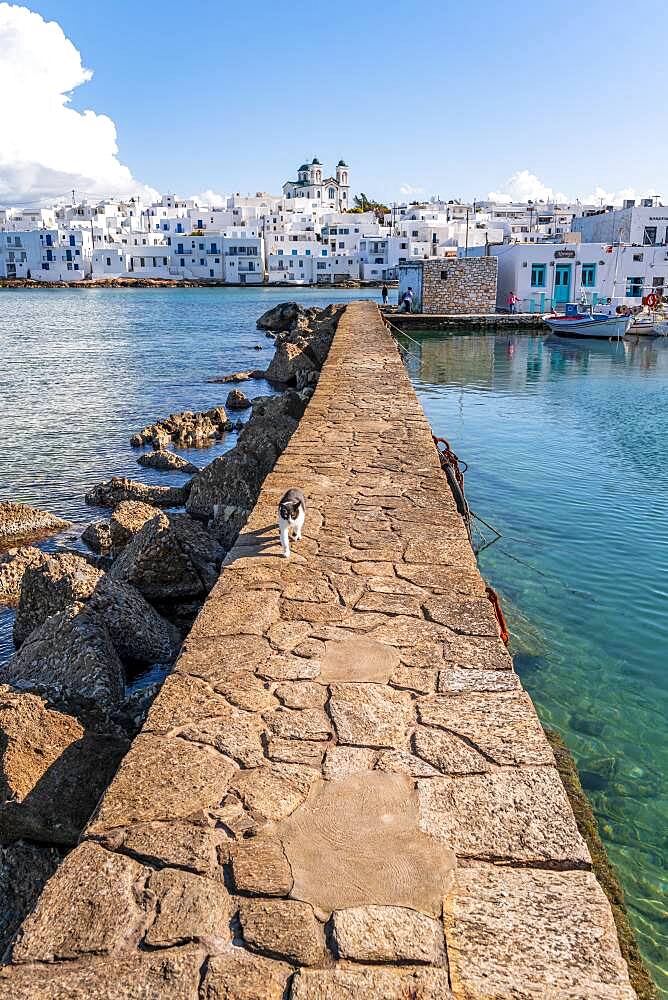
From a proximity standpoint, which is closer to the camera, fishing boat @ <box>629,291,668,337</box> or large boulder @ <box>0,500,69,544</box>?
large boulder @ <box>0,500,69,544</box>

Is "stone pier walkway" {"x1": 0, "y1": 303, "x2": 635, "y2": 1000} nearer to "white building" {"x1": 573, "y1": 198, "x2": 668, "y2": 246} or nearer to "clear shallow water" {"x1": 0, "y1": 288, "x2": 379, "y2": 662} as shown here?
"clear shallow water" {"x1": 0, "y1": 288, "x2": 379, "y2": 662}

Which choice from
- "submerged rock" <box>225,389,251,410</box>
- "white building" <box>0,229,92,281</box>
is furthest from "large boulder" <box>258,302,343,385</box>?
"white building" <box>0,229,92,281</box>

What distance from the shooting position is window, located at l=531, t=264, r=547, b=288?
1550 inches

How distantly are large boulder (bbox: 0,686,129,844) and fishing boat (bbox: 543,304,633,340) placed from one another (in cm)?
3196

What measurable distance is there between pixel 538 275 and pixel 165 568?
37.4 metres

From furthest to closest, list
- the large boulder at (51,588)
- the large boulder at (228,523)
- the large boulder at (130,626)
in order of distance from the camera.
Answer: the large boulder at (228,523), the large boulder at (51,588), the large boulder at (130,626)

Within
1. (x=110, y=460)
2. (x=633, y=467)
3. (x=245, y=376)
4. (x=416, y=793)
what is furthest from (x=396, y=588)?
(x=245, y=376)

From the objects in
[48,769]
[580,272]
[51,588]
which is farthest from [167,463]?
[580,272]

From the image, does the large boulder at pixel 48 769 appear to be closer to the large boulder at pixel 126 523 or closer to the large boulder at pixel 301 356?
the large boulder at pixel 126 523

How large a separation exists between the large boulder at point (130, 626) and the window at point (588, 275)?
129ft

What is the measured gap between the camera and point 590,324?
3212 cm

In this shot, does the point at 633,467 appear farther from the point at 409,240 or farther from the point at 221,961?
the point at 409,240

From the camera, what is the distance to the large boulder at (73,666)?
4.44 m

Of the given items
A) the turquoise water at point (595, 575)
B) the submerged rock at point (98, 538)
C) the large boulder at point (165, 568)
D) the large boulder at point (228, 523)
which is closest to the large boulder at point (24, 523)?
the submerged rock at point (98, 538)
